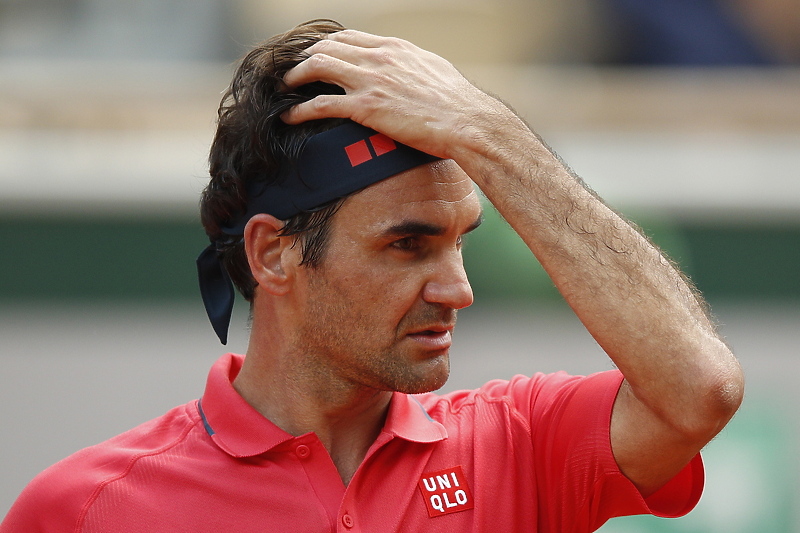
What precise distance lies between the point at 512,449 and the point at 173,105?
18.8ft

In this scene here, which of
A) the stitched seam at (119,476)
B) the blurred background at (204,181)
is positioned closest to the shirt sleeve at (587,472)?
the stitched seam at (119,476)

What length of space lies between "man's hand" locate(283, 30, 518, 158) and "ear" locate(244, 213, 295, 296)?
0.34 meters

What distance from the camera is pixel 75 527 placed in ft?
8.46

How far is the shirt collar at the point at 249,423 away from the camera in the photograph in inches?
107

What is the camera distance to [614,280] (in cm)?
249

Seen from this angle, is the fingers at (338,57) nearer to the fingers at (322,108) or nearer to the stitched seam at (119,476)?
the fingers at (322,108)

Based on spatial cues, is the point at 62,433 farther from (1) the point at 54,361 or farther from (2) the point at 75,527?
(2) the point at 75,527

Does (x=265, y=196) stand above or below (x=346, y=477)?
above

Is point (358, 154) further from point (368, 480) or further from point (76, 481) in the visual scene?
point (76, 481)

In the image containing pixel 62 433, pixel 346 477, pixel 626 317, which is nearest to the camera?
pixel 626 317

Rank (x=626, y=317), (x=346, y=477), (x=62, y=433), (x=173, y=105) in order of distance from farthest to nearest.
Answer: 1. (x=173, y=105)
2. (x=62, y=433)
3. (x=346, y=477)
4. (x=626, y=317)

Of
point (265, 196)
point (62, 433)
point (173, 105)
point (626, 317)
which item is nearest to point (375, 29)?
point (173, 105)

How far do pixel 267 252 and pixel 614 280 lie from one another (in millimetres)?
972

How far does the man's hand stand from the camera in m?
2.57
